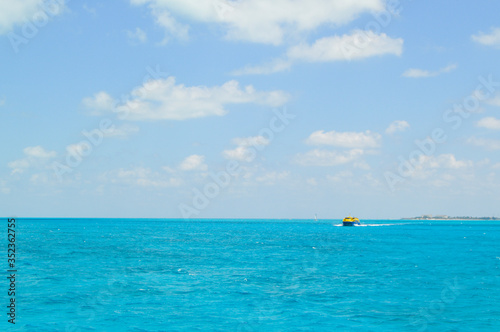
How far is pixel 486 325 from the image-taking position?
116ft

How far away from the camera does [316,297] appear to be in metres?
45.1

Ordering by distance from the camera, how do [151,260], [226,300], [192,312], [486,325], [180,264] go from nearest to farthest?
[486,325] < [192,312] < [226,300] < [180,264] < [151,260]

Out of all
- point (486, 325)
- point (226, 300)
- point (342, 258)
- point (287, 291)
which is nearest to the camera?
point (486, 325)

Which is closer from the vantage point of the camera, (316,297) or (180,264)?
(316,297)

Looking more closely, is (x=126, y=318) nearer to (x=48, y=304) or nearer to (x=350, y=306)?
(x=48, y=304)

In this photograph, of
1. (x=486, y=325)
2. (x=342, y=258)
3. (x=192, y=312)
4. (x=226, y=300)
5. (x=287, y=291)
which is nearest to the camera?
(x=486, y=325)

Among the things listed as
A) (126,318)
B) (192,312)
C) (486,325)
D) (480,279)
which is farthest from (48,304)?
(480,279)

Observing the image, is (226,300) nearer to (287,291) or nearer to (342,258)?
(287,291)

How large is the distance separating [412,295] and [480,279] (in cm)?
1660

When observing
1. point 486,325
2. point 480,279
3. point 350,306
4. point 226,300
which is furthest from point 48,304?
point 480,279

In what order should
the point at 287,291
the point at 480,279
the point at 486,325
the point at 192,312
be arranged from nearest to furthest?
the point at 486,325, the point at 192,312, the point at 287,291, the point at 480,279

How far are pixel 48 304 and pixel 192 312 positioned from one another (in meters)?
14.6

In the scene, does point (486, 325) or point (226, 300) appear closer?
point (486, 325)

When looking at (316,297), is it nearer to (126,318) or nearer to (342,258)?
(126,318)
